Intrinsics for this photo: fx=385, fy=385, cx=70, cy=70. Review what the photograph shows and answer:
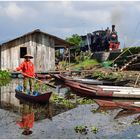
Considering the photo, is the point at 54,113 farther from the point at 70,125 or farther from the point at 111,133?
the point at 111,133

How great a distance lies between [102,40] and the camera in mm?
39500

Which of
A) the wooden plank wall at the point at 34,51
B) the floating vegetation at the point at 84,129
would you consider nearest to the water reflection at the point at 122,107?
the floating vegetation at the point at 84,129

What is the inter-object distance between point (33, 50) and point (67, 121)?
766 inches

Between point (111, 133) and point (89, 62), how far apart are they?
2626cm

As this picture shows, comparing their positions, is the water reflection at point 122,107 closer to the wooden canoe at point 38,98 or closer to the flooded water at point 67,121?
the flooded water at point 67,121

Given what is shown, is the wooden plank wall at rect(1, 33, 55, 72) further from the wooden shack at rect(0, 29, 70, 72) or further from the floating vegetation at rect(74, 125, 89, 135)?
the floating vegetation at rect(74, 125, 89, 135)

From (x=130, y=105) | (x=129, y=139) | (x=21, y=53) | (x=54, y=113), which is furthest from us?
(x=21, y=53)

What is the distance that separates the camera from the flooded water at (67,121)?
35.5ft

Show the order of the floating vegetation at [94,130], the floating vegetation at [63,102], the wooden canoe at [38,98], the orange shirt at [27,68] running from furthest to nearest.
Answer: the orange shirt at [27,68], the floating vegetation at [63,102], the wooden canoe at [38,98], the floating vegetation at [94,130]

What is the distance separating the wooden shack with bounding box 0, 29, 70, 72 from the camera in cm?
3136

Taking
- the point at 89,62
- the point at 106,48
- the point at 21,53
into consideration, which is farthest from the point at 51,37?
the point at 106,48

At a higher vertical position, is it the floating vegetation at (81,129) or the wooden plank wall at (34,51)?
the wooden plank wall at (34,51)

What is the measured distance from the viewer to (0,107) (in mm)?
16062

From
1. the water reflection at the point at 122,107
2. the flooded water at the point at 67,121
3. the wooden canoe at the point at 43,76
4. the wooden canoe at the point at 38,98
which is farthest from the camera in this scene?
the wooden canoe at the point at 43,76
